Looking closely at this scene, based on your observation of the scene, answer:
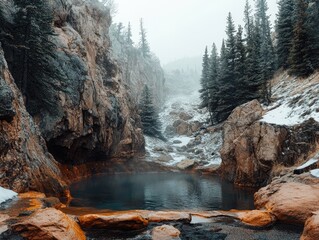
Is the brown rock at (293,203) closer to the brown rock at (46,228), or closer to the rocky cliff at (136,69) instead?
the brown rock at (46,228)

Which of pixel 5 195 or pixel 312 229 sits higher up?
pixel 5 195

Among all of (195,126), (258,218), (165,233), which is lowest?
(258,218)

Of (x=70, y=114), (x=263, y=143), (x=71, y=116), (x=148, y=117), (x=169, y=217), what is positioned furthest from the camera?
(x=148, y=117)

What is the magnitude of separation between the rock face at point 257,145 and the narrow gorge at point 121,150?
0.43 feet

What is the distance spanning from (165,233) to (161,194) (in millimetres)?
16692

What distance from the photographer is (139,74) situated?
3568 inches

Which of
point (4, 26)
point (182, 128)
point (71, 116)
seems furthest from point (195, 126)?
point (4, 26)

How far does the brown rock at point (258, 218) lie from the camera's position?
1301 centimetres

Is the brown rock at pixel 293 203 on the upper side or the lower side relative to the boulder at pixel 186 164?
upper

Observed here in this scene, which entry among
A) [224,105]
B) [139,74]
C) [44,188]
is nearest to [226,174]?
[224,105]

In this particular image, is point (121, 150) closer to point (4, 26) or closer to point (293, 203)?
point (4, 26)

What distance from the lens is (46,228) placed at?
10.1m

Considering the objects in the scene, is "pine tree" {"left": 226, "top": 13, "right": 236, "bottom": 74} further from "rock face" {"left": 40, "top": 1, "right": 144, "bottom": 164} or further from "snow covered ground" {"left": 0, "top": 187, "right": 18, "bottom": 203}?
"snow covered ground" {"left": 0, "top": 187, "right": 18, "bottom": 203}

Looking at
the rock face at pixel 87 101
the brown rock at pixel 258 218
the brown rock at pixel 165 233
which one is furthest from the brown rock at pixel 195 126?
the brown rock at pixel 165 233
